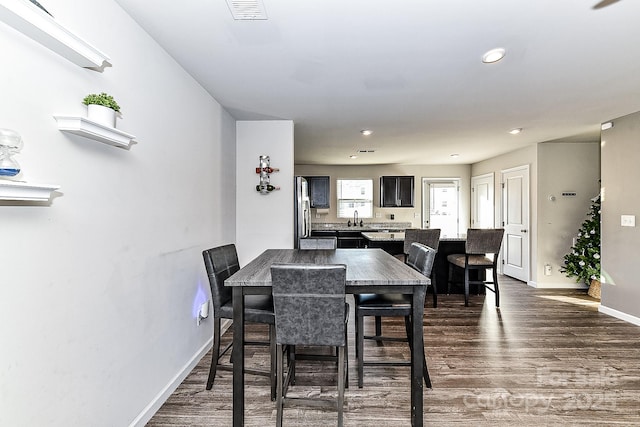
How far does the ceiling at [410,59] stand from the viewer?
1755 mm

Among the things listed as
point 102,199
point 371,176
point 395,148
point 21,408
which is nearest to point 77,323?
point 21,408

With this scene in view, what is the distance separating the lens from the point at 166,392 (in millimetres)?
2172

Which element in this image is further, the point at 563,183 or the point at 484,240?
the point at 563,183

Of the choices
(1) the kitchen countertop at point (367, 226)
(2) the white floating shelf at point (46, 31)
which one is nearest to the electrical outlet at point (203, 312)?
(2) the white floating shelf at point (46, 31)

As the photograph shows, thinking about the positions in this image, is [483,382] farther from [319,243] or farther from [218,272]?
[218,272]

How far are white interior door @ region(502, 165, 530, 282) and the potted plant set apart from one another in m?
5.88

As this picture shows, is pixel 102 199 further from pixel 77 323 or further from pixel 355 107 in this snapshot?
pixel 355 107

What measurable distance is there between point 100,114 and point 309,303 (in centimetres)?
132

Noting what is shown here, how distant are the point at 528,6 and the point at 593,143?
4.72 metres

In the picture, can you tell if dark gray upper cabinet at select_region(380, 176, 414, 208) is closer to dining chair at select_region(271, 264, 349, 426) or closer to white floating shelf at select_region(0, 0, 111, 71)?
dining chair at select_region(271, 264, 349, 426)

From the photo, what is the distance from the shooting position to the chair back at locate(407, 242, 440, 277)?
7.25 feet

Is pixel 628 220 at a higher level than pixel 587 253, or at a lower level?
higher

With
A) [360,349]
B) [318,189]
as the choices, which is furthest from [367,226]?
[360,349]

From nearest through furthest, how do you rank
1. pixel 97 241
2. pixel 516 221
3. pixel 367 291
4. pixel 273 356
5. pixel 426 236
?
pixel 97 241 → pixel 367 291 → pixel 273 356 → pixel 426 236 → pixel 516 221
